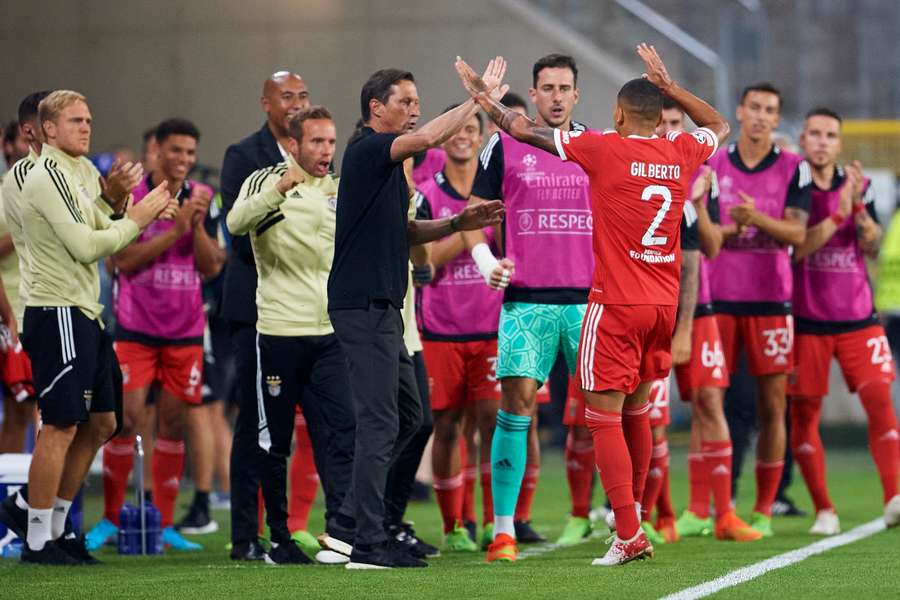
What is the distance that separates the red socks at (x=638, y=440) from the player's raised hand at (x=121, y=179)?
2.55 metres

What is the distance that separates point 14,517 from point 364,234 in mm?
2334

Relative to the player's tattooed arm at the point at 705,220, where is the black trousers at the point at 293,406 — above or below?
below

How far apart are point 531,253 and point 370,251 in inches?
42.5

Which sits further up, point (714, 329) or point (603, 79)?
point (603, 79)

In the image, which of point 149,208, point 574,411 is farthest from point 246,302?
point 574,411

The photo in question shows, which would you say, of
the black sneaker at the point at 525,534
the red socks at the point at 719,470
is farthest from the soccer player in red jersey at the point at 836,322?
the black sneaker at the point at 525,534

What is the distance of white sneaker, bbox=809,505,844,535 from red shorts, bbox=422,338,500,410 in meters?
1.92

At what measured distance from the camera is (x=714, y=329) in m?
9.13

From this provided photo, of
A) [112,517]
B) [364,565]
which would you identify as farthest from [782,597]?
[112,517]

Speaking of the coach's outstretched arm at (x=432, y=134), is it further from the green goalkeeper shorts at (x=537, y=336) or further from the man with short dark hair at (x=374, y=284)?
the green goalkeeper shorts at (x=537, y=336)

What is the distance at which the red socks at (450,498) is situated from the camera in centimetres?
887

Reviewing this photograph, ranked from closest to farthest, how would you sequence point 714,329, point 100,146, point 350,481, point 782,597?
point 782,597 → point 350,481 → point 714,329 → point 100,146

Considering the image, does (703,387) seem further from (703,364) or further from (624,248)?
(624,248)

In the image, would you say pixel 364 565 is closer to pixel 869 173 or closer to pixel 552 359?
pixel 552 359
